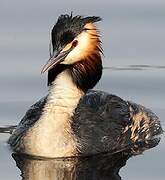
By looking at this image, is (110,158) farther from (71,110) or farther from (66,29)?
(66,29)

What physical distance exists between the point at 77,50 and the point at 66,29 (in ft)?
0.87

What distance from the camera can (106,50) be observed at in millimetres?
12398

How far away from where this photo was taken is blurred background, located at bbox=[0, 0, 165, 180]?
36.5 feet

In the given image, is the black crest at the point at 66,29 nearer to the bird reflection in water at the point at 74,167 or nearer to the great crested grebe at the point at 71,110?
the great crested grebe at the point at 71,110

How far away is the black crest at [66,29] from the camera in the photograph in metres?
9.73

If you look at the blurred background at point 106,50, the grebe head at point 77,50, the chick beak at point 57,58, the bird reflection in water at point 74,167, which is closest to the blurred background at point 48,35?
the blurred background at point 106,50

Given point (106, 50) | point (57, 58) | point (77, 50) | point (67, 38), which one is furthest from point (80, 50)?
point (106, 50)

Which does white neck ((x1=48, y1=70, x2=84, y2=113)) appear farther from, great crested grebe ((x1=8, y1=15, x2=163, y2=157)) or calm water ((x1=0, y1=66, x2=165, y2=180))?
calm water ((x1=0, y1=66, x2=165, y2=180))

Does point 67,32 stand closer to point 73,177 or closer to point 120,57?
point 73,177

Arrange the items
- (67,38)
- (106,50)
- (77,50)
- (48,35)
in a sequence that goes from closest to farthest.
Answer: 1. (67,38)
2. (77,50)
3. (106,50)
4. (48,35)

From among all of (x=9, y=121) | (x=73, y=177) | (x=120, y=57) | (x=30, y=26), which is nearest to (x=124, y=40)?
(x=120, y=57)

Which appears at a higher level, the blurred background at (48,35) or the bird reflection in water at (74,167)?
the blurred background at (48,35)

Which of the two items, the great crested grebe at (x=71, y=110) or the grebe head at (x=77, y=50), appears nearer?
the grebe head at (x=77, y=50)

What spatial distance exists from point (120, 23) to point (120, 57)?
879 millimetres
